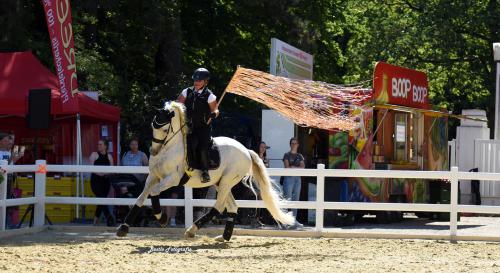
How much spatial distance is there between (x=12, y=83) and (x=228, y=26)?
14181 millimetres

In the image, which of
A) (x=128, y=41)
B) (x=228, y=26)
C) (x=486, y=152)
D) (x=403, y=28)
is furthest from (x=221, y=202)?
(x=403, y=28)

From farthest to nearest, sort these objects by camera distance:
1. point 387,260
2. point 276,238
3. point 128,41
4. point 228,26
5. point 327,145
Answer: point 228,26
point 128,41
point 327,145
point 276,238
point 387,260

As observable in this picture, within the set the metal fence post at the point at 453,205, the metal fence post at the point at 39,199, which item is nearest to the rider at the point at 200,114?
the metal fence post at the point at 39,199

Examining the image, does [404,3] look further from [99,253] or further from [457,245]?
[99,253]

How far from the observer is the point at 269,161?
62.8 feet

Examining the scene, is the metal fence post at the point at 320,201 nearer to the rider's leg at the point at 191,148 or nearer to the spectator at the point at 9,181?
the rider's leg at the point at 191,148

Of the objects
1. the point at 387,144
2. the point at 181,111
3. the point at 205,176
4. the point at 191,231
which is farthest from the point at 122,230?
the point at 387,144

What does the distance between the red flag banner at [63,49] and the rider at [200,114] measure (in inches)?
188

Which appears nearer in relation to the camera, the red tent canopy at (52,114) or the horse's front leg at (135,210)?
the horse's front leg at (135,210)

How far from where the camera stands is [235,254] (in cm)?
1280

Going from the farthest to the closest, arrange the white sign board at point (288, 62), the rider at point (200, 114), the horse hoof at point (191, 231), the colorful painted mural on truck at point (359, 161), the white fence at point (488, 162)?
the white fence at point (488, 162) < the white sign board at point (288, 62) < the colorful painted mural on truck at point (359, 161) < the horse hoof at point (191, 231) < the rider at point (200, 114)

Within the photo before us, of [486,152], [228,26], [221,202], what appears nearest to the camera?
[221,202]

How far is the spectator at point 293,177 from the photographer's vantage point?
1806 centimetres

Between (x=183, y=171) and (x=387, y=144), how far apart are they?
23.1 ft
